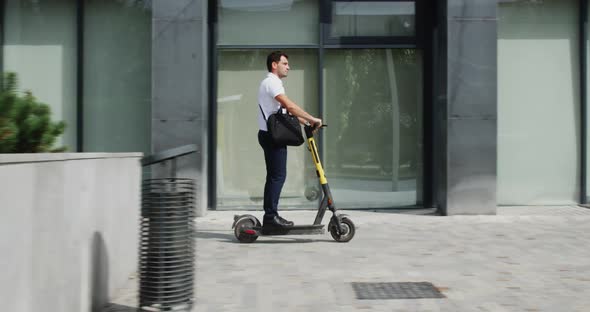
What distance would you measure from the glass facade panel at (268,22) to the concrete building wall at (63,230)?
546 cm

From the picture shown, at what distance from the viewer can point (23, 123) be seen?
3629 millimetres

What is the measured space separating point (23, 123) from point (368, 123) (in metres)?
7.03

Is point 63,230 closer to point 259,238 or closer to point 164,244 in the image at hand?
point 164,244

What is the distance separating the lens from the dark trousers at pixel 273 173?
21.4 feet

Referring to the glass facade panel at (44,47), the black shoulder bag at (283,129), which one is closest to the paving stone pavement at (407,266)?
the black shoulder bag at (283,129)

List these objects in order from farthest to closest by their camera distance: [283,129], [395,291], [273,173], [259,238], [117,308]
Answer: [259,238] → [273,173] → [283,129] → [395,291] → [117,308]

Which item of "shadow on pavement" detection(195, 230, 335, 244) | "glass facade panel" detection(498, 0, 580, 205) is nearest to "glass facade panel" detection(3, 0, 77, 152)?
"shadow on pavement" detection(195, 230, 335, 244)

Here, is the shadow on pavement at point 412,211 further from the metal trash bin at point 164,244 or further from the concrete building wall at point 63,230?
the metal trash bin at point 164,244

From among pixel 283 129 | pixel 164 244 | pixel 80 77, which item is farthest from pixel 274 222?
pixel 80 77

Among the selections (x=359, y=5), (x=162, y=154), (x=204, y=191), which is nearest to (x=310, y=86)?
(x=359, y=5)

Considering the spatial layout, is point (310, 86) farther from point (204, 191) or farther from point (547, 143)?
point (547, 143)

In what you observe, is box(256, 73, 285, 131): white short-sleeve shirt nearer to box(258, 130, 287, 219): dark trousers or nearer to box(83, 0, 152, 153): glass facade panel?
box(258, 130, 287, 219): dark trousers

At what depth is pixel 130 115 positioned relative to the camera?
9992 mm

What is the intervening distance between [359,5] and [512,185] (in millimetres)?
3827
